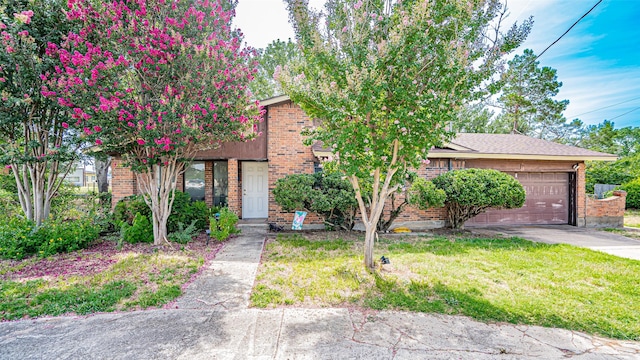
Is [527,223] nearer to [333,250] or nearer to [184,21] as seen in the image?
[333,250]

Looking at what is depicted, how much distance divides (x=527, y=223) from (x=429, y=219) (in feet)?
12.5

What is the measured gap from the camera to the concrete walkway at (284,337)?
2.64m

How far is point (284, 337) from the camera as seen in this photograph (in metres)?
2.90

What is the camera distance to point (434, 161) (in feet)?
30.6

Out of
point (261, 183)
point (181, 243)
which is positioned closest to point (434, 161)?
point (261, 183)

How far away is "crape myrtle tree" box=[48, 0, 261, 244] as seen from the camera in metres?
5.23

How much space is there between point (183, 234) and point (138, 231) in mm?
976

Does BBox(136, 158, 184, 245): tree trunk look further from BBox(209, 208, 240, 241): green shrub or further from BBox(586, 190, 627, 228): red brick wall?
BBox(586, 190, 627, 228): red brick wall

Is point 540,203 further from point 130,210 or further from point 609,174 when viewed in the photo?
point 609,174

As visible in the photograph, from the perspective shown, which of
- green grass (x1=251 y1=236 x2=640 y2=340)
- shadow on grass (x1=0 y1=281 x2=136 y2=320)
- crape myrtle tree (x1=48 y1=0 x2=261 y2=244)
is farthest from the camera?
crape myrtle tree (x1=48 y1=0 x2=261 y2=244)

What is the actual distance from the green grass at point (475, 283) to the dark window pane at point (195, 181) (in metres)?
4.53

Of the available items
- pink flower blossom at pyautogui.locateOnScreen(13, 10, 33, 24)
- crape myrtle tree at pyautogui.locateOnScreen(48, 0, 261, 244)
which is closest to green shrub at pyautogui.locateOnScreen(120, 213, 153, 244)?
crape myrtle tree at pyautogui.locateOnScreen(48, 0, 261, 244)

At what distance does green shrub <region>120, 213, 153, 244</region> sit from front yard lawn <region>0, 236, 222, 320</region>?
37 centimetres

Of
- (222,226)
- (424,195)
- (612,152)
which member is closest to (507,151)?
(424,195)
